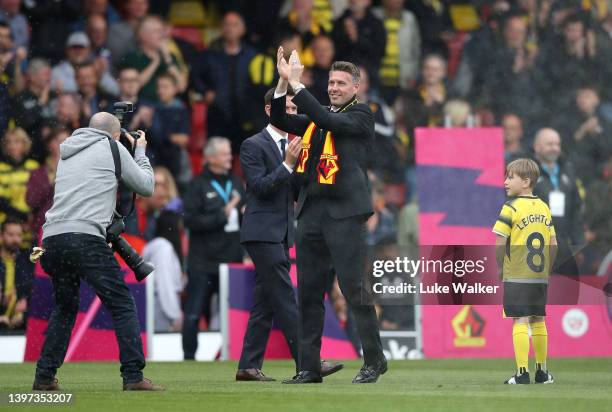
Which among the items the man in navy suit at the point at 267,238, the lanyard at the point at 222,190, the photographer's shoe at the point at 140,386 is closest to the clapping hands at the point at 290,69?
the man in navy suit at the point at 267,238

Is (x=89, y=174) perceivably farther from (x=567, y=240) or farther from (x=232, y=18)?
(x=232, y=18)

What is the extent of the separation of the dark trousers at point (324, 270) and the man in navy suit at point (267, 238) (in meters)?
0.93

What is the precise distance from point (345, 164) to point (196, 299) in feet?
16.4

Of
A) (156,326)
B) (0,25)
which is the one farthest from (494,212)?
(0,25)

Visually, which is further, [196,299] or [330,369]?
[196,299]

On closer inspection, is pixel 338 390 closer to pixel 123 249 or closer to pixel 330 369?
pixel 330 369

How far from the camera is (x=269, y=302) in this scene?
10930mm

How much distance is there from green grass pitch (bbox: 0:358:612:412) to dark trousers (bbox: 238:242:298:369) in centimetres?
32

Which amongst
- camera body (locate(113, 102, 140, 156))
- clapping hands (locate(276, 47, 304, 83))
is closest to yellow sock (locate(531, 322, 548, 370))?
clapping hands (locate(276, 47, 304, 83))

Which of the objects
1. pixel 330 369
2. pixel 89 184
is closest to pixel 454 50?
pixel 330 369

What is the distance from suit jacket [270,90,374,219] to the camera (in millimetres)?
9398

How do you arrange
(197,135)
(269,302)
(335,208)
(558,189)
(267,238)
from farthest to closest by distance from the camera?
1. (197,135)
2. (558,189)
3. (269,302)
4. (267,238)
5. (335,208)

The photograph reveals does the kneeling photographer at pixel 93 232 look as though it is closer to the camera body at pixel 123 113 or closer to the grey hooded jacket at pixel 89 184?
the grey hooded jacket at pixel 89 184

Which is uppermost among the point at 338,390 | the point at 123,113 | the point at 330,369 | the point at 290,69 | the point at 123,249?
the point at 290,69
